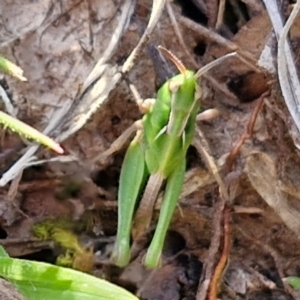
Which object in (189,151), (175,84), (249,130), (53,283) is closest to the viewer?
(53,283)

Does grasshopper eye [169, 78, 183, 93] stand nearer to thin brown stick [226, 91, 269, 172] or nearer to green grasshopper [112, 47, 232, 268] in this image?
green grasshopper [112, 47, 232, 268]

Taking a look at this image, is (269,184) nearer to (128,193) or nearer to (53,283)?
(128,193)

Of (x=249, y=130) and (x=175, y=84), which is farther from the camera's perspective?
(x=249, y=130)

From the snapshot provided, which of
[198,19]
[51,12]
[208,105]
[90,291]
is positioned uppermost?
[51,12]

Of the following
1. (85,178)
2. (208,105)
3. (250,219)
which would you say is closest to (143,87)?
(208,105)

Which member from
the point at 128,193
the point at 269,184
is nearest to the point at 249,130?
the point at 269,184

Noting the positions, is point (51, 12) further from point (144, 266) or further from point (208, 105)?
point (144, 266)

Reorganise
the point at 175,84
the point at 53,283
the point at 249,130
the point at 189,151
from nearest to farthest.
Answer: the point at 53,283 → the point at 175,84 → the point at 249,130 → the point at 189,151

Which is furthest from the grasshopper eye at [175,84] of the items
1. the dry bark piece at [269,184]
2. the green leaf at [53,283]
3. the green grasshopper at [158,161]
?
the green leaf at [53,283]
